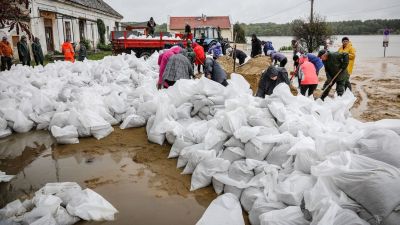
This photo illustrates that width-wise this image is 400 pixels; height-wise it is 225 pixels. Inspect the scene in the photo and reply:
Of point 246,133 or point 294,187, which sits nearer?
point 294,187

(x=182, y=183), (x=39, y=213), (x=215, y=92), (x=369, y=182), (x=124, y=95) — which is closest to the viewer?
(x=369, y=182)

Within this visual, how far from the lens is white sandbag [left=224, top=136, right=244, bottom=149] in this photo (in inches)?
128

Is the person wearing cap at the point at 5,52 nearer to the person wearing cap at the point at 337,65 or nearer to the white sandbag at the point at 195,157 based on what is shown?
the white sandbag at the point at 195,157

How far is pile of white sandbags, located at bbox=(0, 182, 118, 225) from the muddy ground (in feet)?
0.39

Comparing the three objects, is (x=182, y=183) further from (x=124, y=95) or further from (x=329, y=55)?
(x=329, y=55)

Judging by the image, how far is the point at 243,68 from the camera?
379 inches

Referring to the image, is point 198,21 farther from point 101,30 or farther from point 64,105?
point 64,105

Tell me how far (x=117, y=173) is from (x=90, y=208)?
3.14 ft

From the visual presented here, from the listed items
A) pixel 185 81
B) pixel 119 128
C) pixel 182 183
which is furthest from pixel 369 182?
pixel 119 128

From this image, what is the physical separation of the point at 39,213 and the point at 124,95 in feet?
12.0

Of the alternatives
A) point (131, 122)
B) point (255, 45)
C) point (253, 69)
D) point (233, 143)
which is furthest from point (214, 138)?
point (255, 45)

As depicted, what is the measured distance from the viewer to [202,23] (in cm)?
4262

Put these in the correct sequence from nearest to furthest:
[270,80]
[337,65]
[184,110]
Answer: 1. [184,110]
2. [270,80]
3. [337,65]

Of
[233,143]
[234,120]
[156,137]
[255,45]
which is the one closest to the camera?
[233,143]
